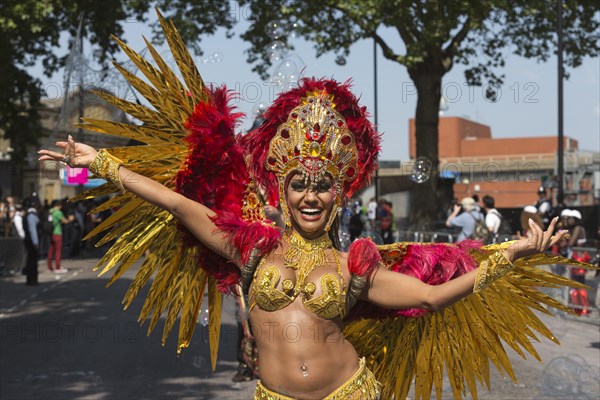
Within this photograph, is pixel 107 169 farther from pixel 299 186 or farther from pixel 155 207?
pixel 299 186

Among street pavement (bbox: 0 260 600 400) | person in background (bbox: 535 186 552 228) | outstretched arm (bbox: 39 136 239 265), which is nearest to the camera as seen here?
outstretched arm (bbox: 39 136 239 265)

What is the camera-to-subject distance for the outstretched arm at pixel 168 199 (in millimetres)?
3812

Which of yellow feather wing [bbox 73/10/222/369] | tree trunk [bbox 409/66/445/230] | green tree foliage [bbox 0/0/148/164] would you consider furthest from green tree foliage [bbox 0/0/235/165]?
yellow feather wing [bbox 73/10/222/369]

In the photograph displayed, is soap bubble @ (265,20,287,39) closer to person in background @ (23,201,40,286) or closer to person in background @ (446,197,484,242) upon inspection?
person in background @ (446,197,484,242)

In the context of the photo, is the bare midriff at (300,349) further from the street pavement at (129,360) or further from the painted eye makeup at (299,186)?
the street pavement at (129,360)

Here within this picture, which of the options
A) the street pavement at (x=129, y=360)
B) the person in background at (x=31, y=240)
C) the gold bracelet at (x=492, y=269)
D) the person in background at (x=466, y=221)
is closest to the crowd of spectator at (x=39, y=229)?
the person in background at (x=31, y=240)

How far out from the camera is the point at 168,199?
150 inches

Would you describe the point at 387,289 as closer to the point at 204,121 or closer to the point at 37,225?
the point at 204,121

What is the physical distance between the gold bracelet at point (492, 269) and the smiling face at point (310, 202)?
710mm

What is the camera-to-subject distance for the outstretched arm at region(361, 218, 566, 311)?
357cm

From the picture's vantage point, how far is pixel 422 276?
3.99 meters

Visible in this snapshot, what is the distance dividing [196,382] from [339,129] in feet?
14.7

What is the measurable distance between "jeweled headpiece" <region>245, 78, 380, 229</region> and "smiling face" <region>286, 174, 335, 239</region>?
32 millimetres

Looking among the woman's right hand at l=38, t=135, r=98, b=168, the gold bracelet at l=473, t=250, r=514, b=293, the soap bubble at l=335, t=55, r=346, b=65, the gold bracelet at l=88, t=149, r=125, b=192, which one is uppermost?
the soap bubble at l=335, t=55, r=346, b=65
